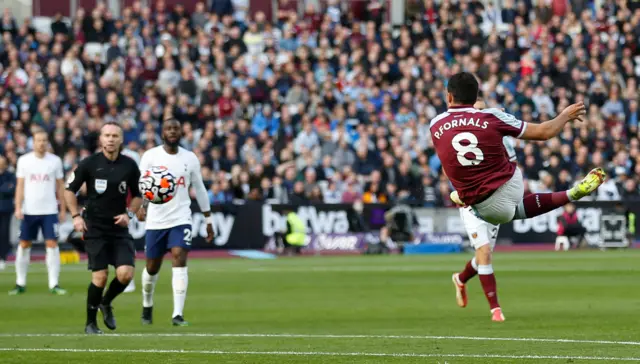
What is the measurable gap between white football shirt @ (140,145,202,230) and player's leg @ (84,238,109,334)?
0.99 metres

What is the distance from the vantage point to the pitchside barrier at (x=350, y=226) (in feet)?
104

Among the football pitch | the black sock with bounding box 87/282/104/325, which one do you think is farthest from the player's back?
the black sock with bounding box 87/282/104/325

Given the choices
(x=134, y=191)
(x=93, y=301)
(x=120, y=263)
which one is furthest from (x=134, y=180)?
(x=93, y=301)

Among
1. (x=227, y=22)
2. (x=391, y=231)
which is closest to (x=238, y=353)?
(x=391, y=231)

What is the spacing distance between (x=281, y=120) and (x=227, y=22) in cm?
465

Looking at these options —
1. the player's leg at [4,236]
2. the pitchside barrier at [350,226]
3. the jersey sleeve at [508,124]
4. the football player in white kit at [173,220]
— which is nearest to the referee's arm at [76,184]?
the football player in white kit at [173,220]

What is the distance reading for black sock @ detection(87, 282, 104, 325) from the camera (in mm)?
13852

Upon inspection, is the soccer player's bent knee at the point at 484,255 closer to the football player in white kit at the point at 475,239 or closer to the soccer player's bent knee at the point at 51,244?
the football player in white kit at the point at 475,239

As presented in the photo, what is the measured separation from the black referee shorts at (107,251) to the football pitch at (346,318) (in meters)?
0.74

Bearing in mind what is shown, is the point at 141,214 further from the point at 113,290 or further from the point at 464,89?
the point at 464,89

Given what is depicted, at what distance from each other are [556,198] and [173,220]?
15.6 feet

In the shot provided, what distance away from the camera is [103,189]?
1416 centimetres

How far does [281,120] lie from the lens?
34.6 metres

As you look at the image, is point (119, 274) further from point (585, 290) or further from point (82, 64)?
point (82, 64)
